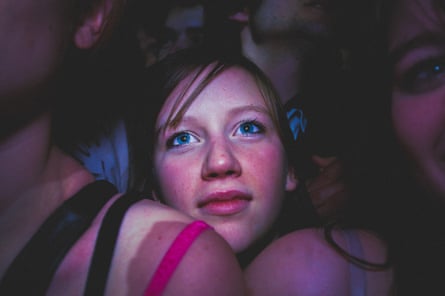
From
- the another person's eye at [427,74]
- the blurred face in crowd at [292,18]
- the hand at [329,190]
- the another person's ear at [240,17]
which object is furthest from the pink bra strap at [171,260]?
the another person's ear at [240,17]

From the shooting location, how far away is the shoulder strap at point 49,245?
82 cm

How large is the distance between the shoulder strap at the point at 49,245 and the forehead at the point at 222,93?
2.09 feet

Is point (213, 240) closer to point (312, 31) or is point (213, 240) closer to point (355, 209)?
point (355, 209)

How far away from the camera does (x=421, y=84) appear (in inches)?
44.2

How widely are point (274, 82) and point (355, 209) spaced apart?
34.8 inches

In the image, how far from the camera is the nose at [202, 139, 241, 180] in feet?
4.38

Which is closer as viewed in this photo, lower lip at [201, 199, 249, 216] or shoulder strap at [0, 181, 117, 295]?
shoulder strap at [0, 181, 117, 295]

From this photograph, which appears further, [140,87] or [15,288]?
[140,87]

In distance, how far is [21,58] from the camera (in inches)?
31.9

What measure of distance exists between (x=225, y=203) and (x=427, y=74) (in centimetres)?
80

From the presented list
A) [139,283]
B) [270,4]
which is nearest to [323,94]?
[270,4]

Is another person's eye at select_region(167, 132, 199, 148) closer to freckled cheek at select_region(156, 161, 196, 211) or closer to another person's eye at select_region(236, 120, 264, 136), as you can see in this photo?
freckled cheek at select_region(156, 161, 196, 211)

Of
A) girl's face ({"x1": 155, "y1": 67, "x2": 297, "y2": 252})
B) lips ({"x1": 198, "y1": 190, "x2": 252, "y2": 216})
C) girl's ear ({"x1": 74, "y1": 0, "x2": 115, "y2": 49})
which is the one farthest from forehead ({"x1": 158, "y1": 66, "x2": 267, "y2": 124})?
girl's ear ({"x1": 74, "y1": 0, "x2": 115, "y2": 49})

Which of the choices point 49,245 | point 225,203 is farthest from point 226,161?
point 49,245
